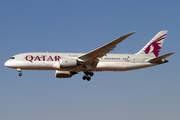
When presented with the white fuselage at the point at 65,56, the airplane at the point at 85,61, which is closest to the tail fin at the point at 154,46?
the airplane at the point at 85,61

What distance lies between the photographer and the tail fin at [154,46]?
4747cm

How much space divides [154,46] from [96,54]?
11285mm

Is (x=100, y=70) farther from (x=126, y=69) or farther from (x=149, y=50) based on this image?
(x=149, y=50)

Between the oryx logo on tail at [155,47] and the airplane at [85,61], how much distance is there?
840 mm

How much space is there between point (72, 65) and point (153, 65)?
1209 cm

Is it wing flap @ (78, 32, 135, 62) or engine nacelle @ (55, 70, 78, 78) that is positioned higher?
wing flap @ (78, 32, 135, 62)

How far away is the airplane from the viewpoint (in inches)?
1623

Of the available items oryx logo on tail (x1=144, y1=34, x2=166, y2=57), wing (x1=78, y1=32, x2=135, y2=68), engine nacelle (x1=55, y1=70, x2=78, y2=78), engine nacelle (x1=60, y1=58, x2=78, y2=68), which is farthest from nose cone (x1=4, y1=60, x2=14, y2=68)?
oryx logo on tail (x1=144, y1=34, x2=166, y2=57)

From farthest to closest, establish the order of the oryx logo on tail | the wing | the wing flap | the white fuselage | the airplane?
the oryx logo on tail → the white fuselage → the airplane → the wing → the wing flap

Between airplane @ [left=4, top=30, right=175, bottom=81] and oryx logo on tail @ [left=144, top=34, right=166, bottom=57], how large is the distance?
840 mm

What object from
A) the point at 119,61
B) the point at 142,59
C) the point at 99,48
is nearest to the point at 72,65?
the point at 99,48

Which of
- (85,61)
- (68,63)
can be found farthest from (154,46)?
(68,63)

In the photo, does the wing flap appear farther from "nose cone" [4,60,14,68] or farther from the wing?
"nose cone" [4,60,14,68]

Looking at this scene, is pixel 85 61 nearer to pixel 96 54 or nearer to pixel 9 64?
pixel 96 54
